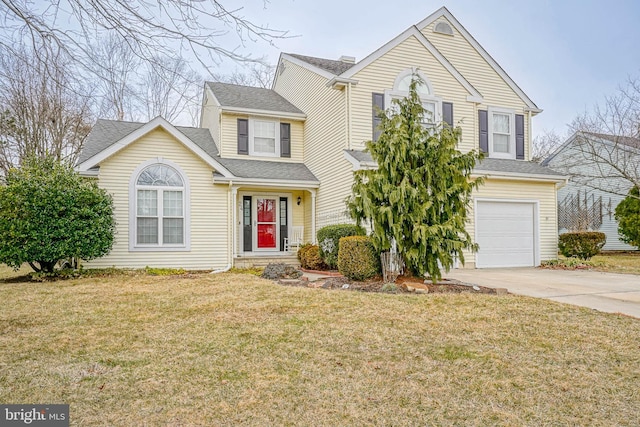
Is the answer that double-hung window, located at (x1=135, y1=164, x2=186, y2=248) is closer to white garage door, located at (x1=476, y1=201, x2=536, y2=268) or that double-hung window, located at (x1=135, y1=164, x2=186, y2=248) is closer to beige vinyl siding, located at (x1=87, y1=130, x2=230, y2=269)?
beige vinyl siding, located at (x1=87, y1=130, x2=230, y2=269)

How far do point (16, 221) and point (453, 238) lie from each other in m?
9.28

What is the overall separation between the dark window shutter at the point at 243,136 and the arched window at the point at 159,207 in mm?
2753

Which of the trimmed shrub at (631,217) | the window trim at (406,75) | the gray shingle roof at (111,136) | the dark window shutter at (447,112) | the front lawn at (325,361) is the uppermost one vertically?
the window trim at (406,75)

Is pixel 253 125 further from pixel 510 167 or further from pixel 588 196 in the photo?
pixel 588 196

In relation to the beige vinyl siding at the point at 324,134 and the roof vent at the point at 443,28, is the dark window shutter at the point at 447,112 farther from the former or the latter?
the beige vinyl siding at the point at 324,134

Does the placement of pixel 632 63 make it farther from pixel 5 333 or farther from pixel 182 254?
pixel 5 333

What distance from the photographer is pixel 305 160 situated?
15.5 m

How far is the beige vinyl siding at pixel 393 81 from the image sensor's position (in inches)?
501

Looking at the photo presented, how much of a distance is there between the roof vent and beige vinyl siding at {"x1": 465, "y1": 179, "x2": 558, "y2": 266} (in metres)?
5.31

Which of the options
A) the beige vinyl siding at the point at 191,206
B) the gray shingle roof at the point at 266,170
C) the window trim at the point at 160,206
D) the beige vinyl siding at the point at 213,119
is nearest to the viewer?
the beige vinyl siding at the point at 191,206

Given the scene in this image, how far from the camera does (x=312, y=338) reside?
4.88 meters

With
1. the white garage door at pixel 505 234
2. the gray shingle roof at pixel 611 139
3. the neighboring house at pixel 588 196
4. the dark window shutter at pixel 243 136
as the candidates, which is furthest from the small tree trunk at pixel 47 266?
the neighboring house at pixel 588 196

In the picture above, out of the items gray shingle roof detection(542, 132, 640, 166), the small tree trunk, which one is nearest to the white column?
the small tree trunk

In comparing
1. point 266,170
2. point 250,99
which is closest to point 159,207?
point 266,170
